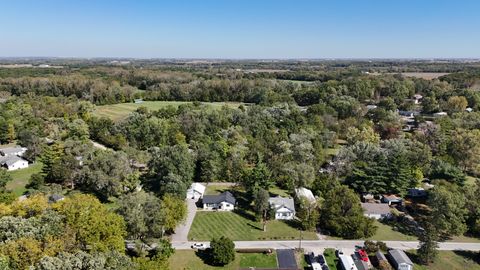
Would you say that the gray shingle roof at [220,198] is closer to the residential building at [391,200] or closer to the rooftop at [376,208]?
the rooftop at [376,208]

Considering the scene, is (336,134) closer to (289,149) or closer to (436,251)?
(289,149)

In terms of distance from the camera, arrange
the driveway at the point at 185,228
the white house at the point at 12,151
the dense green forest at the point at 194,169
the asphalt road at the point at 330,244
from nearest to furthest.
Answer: the dense green forest at the point at 194,169
the asphalt road at the point at 330,244
the driveway at the point at 185,228
the white house at the point at 12,151

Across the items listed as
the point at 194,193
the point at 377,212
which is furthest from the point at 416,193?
the point at 194,193

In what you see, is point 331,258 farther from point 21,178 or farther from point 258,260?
point 21,178

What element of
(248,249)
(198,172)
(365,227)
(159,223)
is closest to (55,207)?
(159,223)

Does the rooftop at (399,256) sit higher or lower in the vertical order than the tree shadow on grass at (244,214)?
higher

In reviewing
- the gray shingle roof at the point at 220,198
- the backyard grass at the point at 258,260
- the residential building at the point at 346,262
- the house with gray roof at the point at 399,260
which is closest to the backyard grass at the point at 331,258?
the residential building at the point at 346,262

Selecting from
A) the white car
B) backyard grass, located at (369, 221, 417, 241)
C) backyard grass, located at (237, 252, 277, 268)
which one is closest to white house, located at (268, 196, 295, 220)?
backyard grass, located at (237, 252, 277, 268)
